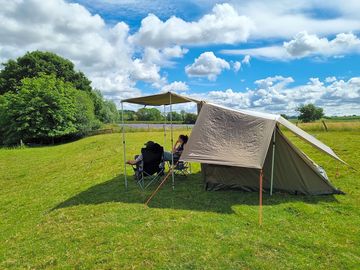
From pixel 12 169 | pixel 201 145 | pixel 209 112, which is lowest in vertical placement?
pixel 12 169

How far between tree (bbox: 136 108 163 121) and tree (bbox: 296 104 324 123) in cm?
2822

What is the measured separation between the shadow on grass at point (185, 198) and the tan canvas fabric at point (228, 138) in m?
0.94

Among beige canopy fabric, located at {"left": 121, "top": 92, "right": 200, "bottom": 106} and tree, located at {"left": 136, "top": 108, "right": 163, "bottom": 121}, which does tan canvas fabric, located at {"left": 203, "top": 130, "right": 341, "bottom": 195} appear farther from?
tree, located at {"left": 136, "top": 108, "right": 163, "bottom": 121}

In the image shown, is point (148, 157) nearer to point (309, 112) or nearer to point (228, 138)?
point (228, 138)

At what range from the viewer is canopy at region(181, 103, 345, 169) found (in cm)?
553

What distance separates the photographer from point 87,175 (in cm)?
955

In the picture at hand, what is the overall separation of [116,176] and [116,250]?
196 inches

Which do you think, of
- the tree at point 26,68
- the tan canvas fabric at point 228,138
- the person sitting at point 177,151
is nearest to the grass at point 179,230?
the person sitting at point 177,151

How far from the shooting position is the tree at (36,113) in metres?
26.1

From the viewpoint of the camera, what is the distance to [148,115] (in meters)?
63.0

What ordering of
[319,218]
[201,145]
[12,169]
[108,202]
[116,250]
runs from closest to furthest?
[116,250]
[319,218]
[201,145]
[108,202]
[12,169]

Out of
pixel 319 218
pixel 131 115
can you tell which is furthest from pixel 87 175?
pixel 131 115

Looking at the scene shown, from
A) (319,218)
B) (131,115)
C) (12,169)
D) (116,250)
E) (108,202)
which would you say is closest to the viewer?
(116,250)

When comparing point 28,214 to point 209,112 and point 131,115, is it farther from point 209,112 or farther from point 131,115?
point 131,115
